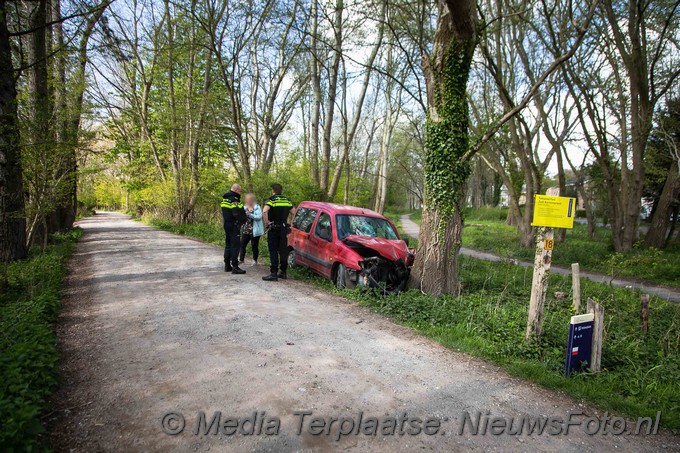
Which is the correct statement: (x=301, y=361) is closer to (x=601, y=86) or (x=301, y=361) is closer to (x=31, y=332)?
(x=31, y=332)

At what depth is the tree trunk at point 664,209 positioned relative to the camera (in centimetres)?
1383

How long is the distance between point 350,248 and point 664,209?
14.3 meters

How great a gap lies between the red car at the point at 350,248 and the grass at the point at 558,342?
0.43 m

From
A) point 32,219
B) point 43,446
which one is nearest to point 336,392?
point 43,446

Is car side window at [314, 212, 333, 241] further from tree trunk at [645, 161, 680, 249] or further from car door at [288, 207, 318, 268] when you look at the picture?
tree trunk at [645, 161, 680, 249]

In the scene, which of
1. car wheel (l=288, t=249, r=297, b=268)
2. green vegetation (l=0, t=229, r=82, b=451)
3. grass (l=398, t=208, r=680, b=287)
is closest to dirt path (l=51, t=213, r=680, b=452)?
green vegetation (l=0, t=229, r=82, b=451)

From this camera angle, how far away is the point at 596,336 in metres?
4.16

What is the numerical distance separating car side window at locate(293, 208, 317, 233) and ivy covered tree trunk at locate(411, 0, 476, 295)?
3097 mm

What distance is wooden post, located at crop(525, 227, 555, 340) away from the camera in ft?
15.3

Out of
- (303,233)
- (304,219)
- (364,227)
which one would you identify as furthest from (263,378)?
(304,219)

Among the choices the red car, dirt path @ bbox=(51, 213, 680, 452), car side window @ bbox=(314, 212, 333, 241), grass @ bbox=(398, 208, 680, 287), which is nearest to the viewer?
dirt path @ bbox=(51, 213, 680, 452)

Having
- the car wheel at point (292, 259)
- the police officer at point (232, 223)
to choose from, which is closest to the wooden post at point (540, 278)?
the car wheel at point (292, 259)

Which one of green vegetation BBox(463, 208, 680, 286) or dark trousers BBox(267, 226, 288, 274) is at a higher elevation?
dark trousers BBox(267, 226, 288, 274)

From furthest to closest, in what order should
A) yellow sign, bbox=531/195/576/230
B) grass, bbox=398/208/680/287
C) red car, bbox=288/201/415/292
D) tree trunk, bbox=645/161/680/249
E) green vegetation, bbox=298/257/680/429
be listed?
1. tree trunk, bbox=645/161/680/249
2. grass, bbox=398/208/680/287
3. red car, bbox=288/201/415/292
4. yellow sign, bbox=531/195/576/230
5. green vegetation, bbox=298/257/680/429
